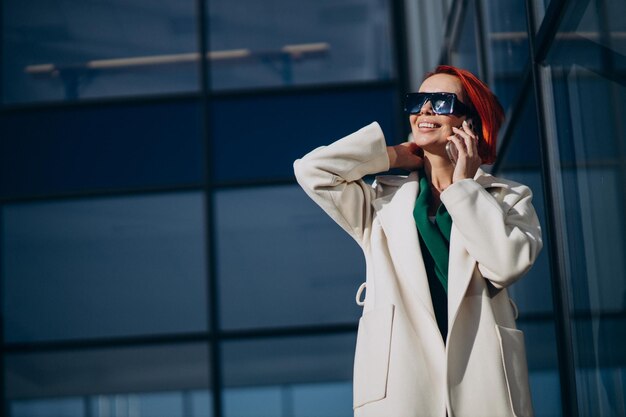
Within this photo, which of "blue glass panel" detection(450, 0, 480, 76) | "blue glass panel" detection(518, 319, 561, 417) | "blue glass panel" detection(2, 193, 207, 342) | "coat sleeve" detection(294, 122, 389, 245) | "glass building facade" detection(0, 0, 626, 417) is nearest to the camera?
"coat sleeve" detection(294, 122, 389, 245)

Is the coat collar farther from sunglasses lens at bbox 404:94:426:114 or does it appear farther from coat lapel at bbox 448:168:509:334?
sunglasses lens at bbox 404:94:426:114

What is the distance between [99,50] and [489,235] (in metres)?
6.71

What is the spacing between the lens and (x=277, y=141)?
343 inches

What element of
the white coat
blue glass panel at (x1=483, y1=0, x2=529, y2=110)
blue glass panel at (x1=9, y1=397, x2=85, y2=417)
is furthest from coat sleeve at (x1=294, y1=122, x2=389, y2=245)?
blue glass panel at (x1=9, y1=397, x2=85, y2=417)

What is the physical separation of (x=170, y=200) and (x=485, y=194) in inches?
237

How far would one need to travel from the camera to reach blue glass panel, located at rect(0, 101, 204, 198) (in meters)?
8.70

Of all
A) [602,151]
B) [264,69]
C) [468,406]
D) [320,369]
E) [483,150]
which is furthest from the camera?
[264,69]

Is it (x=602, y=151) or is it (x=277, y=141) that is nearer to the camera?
(x=602, y=151)

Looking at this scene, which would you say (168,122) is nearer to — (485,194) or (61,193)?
(61,193)

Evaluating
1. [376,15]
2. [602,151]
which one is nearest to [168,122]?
[376,15]

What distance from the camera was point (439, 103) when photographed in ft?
9.73

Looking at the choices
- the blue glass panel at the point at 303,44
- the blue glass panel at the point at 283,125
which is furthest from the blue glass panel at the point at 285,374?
the blue glass panel at the point at 303,44

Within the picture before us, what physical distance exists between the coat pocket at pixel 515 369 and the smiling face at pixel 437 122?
51cm

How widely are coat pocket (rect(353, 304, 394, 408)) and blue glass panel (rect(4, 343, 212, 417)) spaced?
18.2 ft
